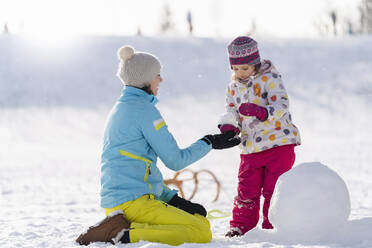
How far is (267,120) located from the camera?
357cm

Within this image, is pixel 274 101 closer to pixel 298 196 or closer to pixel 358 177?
Answer: pixel 298 196

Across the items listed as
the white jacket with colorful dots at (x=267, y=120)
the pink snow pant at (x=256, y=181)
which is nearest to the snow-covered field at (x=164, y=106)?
the pink snow pant at (x=256, y=181)

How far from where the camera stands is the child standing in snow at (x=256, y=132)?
3.57m

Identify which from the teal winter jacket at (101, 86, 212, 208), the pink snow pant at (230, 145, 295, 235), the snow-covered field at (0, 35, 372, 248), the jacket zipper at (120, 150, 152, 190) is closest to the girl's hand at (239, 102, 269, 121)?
the pink snow pant at (230, 145, 295, 235)

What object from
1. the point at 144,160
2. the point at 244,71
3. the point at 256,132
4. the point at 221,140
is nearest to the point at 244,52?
the point at 244,71

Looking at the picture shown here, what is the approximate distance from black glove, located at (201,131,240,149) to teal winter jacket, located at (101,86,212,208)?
16 cm

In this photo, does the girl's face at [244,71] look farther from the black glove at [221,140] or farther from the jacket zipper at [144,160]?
the jacket zipper at [144,160]

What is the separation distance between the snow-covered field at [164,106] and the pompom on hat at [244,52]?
2.80m

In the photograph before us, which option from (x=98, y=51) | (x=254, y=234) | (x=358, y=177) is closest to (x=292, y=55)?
(x=98, y=51)

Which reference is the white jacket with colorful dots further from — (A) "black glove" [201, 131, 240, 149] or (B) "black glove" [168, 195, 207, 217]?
(B) "black glove" [168, 195, 207, 217]

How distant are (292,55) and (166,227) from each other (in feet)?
57.4

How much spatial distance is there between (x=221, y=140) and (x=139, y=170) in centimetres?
62

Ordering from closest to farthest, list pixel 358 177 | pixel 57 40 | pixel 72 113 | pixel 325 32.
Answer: pixel 358 177 → pixel 72 113 → pixel 57 40 → pixel 325 32

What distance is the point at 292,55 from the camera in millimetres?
19516
